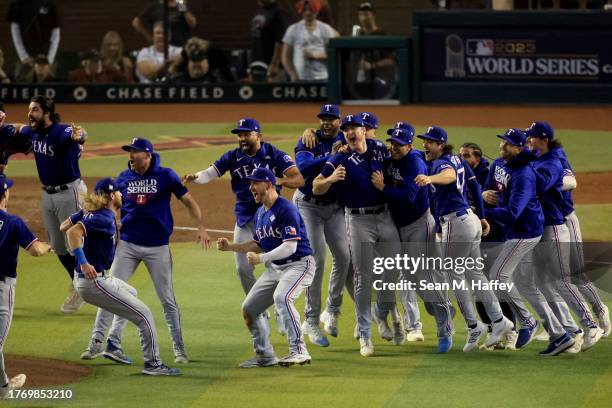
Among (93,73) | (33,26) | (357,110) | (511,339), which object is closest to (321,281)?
(511,339)

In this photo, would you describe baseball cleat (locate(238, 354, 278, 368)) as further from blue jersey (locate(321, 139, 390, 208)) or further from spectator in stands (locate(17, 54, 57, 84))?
spectator in stands (locate(17, 54, 57, 84))

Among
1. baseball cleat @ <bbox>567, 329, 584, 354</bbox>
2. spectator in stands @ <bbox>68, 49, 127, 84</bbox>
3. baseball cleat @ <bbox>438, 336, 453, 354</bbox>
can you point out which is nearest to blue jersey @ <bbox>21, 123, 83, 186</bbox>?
baseball cleat @ <bbox>438, 336, 453, 354</bbox>

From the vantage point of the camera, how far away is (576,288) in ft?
35.9

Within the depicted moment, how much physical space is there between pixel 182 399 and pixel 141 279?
470 cm

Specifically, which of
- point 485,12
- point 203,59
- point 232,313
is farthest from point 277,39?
point 232,313

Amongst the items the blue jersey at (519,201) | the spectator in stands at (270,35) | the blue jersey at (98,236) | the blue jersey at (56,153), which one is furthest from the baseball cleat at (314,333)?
the spectator in stands at (270,35)

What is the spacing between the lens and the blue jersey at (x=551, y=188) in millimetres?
10828

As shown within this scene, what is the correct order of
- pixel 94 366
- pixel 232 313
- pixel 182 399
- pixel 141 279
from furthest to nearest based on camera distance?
1. pixel 141 279
2. pixel 232 313
3. pixel 94 366
4. pixel 182 399

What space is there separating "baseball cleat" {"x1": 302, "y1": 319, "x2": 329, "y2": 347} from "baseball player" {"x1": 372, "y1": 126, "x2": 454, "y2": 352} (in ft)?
2.67

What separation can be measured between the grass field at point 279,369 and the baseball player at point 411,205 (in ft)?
1.26

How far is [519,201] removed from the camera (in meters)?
10.4

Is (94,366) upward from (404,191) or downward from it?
downward

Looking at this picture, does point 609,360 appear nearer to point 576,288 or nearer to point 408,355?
point 576,288

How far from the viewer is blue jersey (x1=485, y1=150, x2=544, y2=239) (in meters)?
10.5
